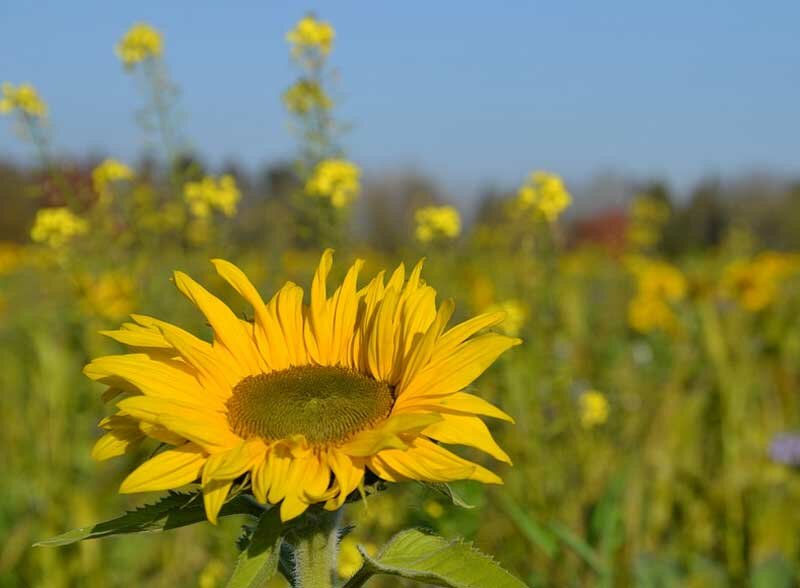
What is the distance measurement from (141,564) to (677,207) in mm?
13910

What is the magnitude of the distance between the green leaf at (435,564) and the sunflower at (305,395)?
0.27 feet

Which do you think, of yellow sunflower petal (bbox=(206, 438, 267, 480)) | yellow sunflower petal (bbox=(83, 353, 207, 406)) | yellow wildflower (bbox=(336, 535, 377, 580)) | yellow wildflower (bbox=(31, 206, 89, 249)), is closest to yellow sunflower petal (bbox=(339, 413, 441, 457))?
yellow sunflower petal (bbox=(206, 438, 267, 480))

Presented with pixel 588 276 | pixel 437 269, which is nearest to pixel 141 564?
pixel 437 269

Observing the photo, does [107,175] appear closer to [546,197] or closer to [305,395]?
[546,197]

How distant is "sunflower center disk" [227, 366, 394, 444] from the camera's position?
105cm

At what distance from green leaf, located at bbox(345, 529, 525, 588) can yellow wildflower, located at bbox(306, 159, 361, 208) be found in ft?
6.01

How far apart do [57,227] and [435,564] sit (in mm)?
2407

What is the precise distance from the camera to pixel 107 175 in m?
3.29

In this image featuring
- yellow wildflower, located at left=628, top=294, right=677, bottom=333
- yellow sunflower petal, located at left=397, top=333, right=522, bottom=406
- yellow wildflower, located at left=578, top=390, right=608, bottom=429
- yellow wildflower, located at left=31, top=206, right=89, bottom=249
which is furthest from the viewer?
yellow wildflower, located at left=628, top=294, right=677, bottom=333

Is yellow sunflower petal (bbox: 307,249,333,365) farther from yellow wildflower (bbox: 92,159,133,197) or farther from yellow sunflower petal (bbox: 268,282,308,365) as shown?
yellow wildflower (bbox: 92,159,133,197)

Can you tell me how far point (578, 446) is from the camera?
2799 millimetres

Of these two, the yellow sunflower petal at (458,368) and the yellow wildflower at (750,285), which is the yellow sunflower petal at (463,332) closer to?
the yellow sunflower petal at (458,368)

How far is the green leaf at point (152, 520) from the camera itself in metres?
0.98

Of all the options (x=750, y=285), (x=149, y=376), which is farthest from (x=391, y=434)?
(x=750, y=285)
